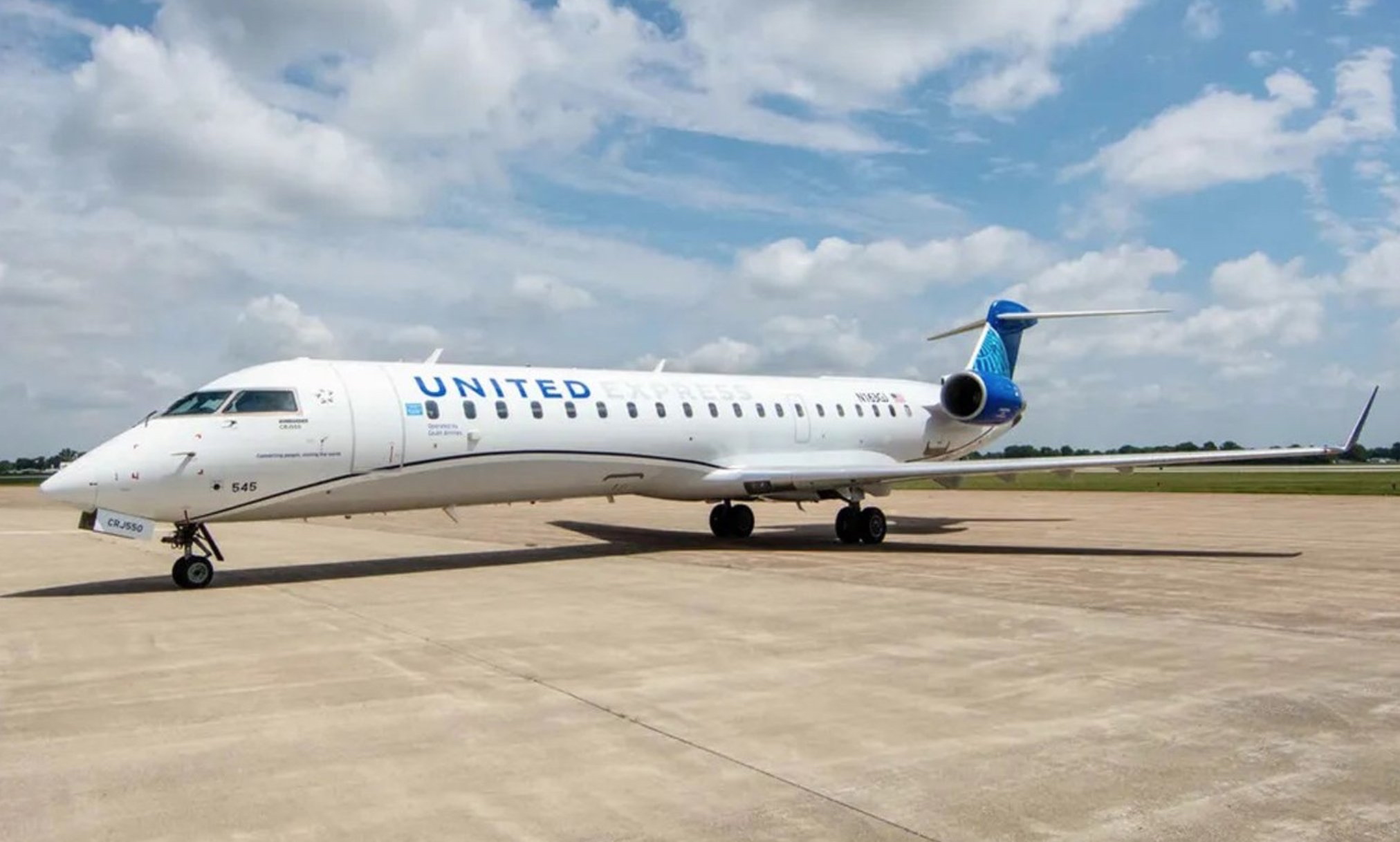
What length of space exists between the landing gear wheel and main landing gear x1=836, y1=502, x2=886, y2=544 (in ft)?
32.3

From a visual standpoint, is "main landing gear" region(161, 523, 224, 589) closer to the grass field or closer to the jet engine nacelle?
the jet engine nacelle

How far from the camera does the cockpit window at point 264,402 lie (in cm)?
1304

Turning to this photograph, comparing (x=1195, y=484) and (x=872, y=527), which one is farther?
(x=1195, y=484)

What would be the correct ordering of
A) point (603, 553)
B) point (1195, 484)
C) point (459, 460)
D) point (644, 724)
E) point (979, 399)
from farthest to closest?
1. point (1195, 484)
2. point (979, 399)
3. point (603, 553)
4. point (459, 460)
5. point (644, 724)

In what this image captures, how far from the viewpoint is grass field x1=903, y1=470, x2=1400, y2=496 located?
37.9 metres

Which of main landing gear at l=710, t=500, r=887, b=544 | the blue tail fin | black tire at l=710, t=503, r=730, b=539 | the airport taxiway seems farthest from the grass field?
the airport taxiway

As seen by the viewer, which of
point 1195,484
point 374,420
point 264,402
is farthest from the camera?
point 1195,484

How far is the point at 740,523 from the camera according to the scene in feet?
66.6

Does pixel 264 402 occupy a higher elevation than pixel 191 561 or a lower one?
higher

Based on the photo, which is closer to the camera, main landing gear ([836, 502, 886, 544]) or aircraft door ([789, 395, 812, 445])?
main landing gear ([836, 502, 886, 544])

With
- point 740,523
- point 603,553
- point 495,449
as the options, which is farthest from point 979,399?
Result: point 495,449

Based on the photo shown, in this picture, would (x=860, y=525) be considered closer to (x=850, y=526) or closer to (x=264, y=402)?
(x=850, y=526)

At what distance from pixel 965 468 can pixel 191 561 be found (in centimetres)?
1090

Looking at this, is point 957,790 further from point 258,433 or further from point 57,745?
point 258,433
